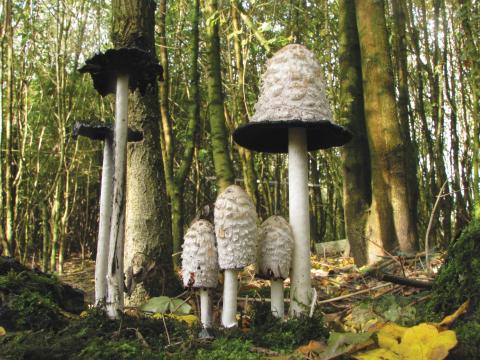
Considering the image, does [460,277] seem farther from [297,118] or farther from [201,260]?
[201,260]

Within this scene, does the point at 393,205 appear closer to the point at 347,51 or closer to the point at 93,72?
the point at 347,51

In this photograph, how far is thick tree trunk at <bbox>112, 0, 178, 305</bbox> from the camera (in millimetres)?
3172

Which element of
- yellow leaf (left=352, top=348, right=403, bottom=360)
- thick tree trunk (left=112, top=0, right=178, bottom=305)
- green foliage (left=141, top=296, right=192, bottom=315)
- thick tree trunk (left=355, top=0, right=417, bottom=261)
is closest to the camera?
yellow leaf (left=352, top=348, right=403, bottom=360)

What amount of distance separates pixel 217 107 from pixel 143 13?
1.12 meters

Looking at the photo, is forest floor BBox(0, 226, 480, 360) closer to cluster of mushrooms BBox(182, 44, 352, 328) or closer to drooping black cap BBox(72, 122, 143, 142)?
cluster of mushrooms BBox(182, 44, 352, 328)

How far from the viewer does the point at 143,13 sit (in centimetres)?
342

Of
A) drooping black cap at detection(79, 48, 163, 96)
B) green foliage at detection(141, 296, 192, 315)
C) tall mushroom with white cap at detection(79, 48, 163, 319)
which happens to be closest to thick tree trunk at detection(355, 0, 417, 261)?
green foliage at detection(141, 296, 192, 315)

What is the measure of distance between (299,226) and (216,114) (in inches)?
82.3

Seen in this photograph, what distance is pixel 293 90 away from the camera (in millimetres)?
2254

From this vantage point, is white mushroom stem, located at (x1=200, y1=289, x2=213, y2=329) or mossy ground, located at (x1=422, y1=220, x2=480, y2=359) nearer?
mossy ground, located at (x1=422, y1=220, x2=480, y2=359)

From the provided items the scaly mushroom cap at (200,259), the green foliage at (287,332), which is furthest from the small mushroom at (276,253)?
the scaly mushroom cap at (200,259)

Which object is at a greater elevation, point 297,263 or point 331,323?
point 297,263

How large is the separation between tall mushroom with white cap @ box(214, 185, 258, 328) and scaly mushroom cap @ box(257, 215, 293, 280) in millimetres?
61

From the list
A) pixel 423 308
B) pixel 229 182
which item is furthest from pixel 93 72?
pixel 423 308
